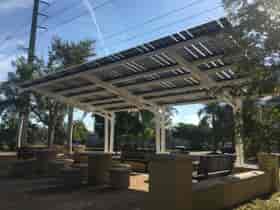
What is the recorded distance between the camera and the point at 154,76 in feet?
31.4

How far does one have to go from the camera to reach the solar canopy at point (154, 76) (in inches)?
276

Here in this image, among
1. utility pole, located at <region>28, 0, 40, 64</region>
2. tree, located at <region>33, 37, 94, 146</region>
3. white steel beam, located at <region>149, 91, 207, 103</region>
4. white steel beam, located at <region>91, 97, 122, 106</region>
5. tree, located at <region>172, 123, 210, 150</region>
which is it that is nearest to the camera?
white steel beam, located at <region>149, 91, 207, 103</region>

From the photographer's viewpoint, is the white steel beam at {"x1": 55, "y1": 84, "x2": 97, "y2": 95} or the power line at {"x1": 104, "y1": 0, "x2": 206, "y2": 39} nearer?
the power line at {"x1": 104, "y1": 0, "x2": 206, "y2": 39}

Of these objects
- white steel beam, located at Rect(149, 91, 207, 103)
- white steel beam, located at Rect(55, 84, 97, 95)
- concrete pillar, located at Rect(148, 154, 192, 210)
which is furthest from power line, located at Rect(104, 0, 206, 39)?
concrete pillar, located at Rect(148, 154, 192, 210)

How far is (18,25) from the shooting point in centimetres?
1506

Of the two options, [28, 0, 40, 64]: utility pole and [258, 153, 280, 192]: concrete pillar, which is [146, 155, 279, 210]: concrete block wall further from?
[28, 0, 40, 64]: utility pole

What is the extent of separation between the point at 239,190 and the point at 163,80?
17.0 ft

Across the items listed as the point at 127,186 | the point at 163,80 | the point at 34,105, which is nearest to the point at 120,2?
the point at 163,80

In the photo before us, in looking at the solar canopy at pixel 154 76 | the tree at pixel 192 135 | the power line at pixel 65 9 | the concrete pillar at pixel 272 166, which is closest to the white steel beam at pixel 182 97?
the solar canopy at pixel 154 76

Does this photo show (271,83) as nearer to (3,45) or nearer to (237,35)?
(237,35)

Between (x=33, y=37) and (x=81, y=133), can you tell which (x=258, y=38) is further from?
(x=81, y=133)

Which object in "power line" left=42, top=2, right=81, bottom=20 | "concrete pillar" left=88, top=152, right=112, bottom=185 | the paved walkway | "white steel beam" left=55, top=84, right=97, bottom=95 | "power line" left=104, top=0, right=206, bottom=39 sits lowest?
the paved walkway

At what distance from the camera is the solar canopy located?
701 centimetres

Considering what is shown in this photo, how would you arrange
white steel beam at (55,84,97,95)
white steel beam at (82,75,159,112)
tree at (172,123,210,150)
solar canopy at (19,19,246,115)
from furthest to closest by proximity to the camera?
tree at (172,123,210,150) → white steel beam at (55,84,97,95) → white steel beam at (82,75,159,112) → solar canopy at (19,19,246,115)
